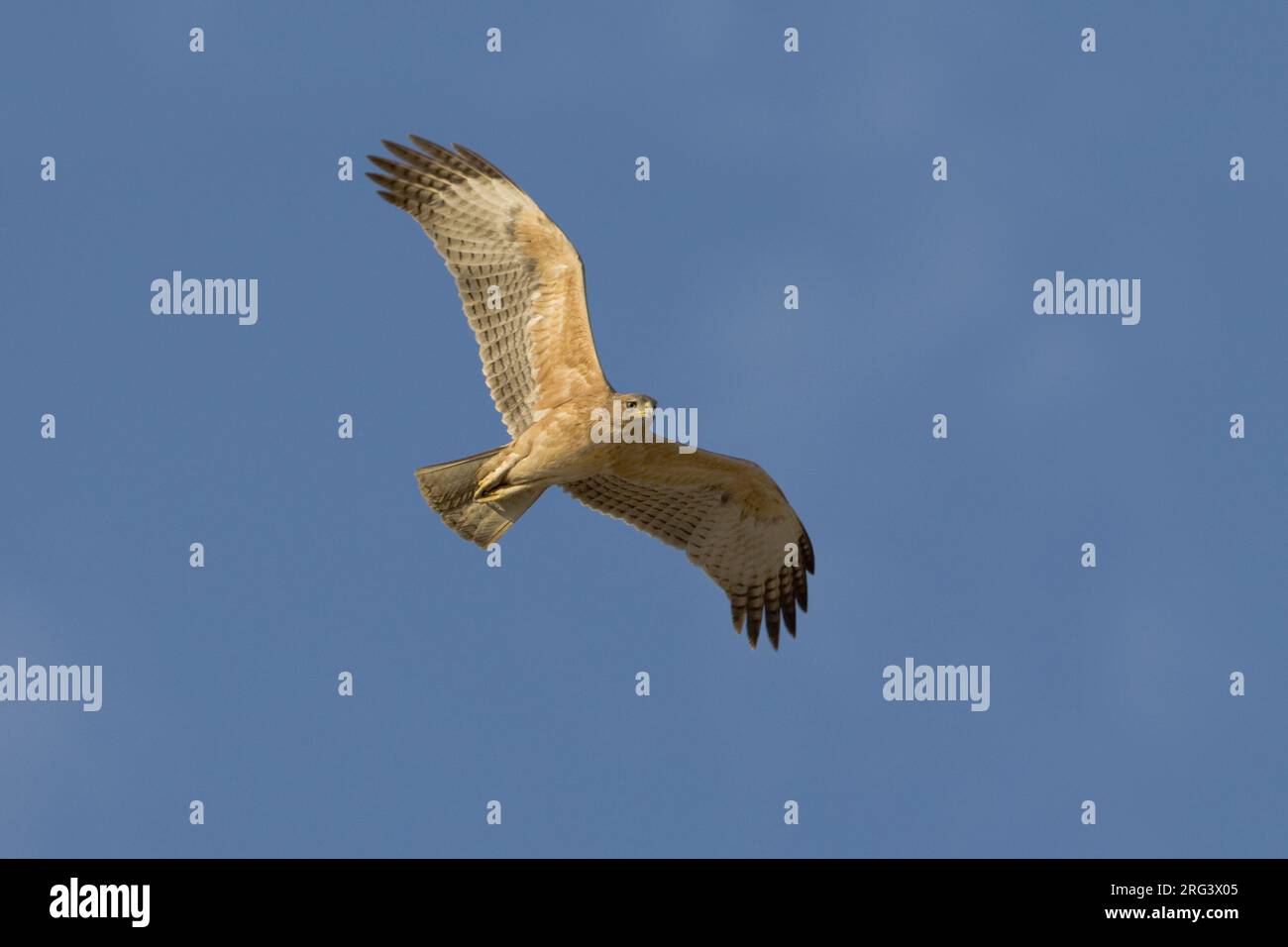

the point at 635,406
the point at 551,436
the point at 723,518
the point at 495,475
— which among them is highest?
the point at 635,406

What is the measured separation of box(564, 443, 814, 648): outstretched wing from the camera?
16500mm

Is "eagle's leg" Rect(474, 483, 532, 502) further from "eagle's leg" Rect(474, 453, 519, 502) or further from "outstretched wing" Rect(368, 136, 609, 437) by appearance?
"outstretched wing" Rect(368, 136, 609, 437)

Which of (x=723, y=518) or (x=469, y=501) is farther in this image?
(x=723, y=518)

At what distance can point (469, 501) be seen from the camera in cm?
1609

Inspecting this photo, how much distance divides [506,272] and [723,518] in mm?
2723

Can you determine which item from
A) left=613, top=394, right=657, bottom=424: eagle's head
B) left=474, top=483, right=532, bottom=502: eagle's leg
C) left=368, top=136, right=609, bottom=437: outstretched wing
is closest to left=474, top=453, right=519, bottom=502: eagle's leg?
left=474, top=483, right=532, bottom=502: eagle's leg

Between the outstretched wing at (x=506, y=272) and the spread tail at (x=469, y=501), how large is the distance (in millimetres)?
705

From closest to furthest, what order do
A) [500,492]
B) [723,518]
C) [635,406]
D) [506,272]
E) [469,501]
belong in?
[635,406]
[500,492]
[469,501]
[506,272]
[723,518]

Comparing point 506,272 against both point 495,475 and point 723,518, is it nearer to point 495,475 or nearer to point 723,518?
point 495,475

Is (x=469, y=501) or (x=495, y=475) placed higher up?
(x=495, y=475)

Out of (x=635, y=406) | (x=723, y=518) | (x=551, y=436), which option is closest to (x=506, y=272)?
(x=551, y=436)

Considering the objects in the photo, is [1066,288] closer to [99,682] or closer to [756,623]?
[756,623]
